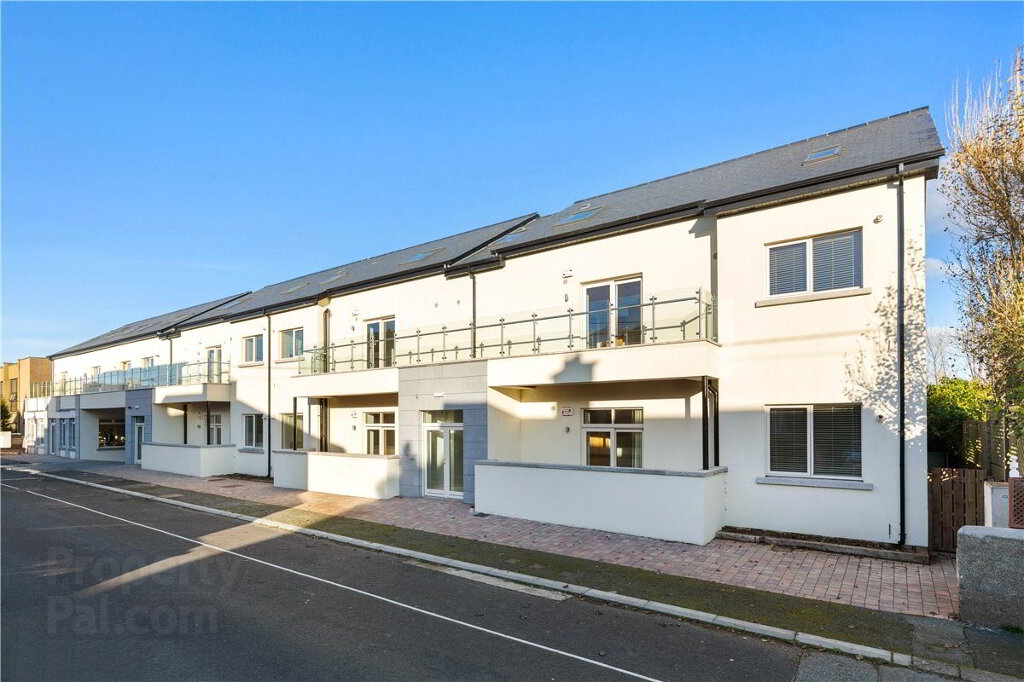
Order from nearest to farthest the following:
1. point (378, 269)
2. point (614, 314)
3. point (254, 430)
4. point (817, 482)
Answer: point (817, 482) → point (614, 314) → point (378, 269) → point (254, 430)

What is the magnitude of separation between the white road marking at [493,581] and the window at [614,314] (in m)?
5.51

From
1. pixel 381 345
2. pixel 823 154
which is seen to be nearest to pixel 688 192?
pixel 823 154

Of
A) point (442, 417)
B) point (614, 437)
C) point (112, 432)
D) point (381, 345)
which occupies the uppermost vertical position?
point (381, 345)

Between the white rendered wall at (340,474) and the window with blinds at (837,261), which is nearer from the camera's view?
the window with blinds at (837,261)

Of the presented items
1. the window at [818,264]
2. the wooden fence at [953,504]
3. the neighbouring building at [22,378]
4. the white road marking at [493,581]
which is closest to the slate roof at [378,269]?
the window at [818,264]

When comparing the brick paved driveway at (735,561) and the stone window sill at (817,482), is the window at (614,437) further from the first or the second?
the stone window sill at (817,482)

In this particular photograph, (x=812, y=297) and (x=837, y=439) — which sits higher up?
(x=812, y=297)

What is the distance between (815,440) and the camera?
10.7 meters

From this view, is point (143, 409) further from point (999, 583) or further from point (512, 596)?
point (999, 583)

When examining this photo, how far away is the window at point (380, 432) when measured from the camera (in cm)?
1808

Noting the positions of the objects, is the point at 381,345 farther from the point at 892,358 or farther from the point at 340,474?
the point at 892,358

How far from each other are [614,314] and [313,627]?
8.34 metres

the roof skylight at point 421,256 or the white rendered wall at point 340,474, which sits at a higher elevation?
the roof skylight at point 421,256

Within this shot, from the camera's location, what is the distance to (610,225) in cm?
1337
